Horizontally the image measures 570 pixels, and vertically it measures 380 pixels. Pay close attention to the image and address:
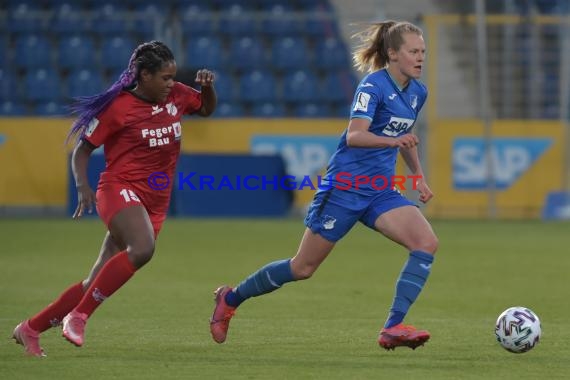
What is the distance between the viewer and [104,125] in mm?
7559

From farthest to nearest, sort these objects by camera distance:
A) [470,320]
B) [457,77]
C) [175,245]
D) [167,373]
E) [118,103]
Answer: [457,77], [175,245], [470,320], [118,103], [167,373]

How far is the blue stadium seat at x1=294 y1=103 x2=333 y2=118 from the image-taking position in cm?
2198

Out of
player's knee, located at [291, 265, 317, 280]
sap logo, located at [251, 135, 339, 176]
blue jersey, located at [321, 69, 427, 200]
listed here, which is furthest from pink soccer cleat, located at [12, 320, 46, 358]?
sap logo, located at [251, 135, 339, 176]

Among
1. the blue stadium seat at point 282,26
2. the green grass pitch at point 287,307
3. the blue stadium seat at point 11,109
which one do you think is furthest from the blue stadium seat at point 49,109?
the blue stadium seat at point 282,26

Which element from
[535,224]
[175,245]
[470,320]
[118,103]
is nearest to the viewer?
[118,103]

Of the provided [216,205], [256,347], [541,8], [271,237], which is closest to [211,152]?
[216,205]

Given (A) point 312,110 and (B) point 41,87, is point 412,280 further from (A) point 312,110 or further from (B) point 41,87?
(B) point 41,87

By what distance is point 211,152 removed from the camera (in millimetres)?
20719

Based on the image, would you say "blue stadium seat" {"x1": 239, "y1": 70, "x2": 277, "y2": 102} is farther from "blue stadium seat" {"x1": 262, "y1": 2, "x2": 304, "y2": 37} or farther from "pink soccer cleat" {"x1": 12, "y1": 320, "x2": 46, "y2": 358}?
"pink soccer cleat" {"x1": 12, "y1": 320, "x2": 46, "y2": 358}

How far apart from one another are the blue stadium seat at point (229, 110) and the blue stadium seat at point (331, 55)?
171 centimetres

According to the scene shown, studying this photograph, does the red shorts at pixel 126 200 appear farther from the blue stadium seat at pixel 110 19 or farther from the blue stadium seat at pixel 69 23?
the blue stadium seat at pixel 69 23

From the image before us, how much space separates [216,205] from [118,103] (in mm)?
12911

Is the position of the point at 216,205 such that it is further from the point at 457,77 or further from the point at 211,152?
the point at 457,77

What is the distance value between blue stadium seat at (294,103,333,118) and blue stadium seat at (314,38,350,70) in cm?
78
